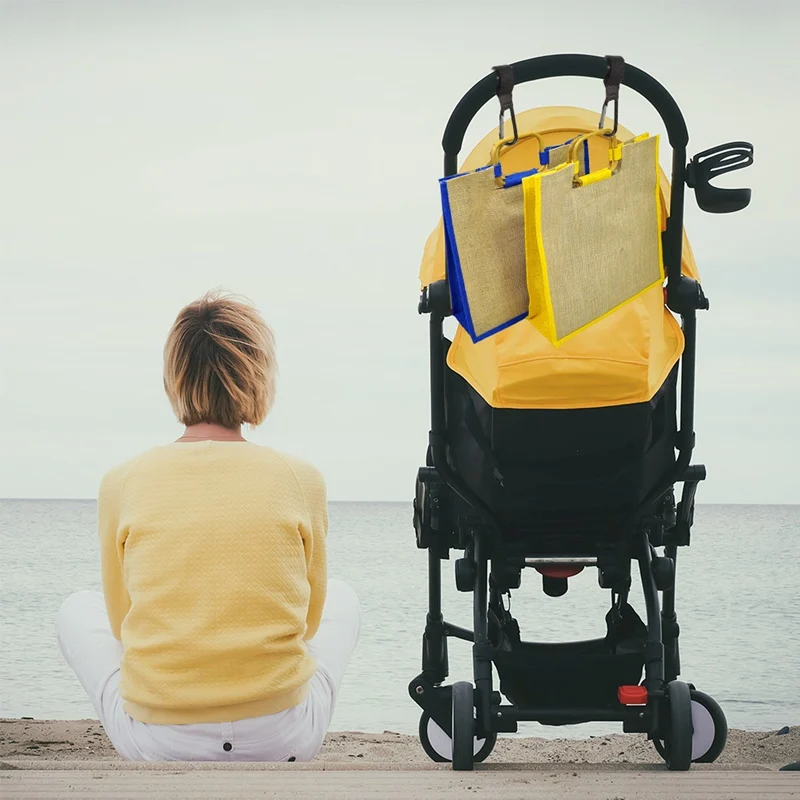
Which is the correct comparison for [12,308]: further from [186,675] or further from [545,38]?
[545,38]

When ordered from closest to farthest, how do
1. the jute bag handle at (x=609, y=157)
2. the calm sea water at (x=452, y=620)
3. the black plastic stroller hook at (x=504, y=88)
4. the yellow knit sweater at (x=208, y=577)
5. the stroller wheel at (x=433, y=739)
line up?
the yellow knit sweater at (x=208, y=577) < the jute bag handle at (x=609, y=157) < the black plastic stroller hook at (x=504, y=88) < the stroller wheel at (x=433, y=739) < the calm sea water at (x=452, y=620)

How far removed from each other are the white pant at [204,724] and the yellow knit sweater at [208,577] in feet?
0.09

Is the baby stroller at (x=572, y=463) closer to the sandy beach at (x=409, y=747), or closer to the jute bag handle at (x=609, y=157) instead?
the jute bag handle at (x=609, y=157)

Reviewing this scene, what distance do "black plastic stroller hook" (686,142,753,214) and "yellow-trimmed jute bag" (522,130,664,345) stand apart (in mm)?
81

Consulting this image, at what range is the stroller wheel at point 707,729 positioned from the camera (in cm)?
221

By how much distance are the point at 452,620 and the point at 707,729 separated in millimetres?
7537

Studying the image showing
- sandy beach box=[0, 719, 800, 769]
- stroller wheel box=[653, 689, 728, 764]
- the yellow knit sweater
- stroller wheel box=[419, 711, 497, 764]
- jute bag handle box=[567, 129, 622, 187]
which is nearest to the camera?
the yellow knit sweater

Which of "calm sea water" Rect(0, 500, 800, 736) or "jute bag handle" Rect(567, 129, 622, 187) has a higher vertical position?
"jute bag handle" Rect(567, 129, 622, 187)

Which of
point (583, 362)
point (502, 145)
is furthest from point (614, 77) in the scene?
point (583, 362)

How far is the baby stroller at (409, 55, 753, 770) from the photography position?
6.24 ft

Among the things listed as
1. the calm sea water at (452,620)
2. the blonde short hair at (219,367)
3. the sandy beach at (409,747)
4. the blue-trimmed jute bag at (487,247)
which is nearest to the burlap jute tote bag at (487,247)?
the blue-trimmed jute bag at (487,247)

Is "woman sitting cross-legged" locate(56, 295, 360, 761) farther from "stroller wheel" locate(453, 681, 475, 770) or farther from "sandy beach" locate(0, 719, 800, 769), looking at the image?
"sandy beach" locate(0, 719, 800, 769)

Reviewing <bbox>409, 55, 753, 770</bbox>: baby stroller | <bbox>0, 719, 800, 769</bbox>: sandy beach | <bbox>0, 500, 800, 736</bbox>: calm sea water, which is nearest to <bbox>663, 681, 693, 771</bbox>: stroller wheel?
<bbox>409, 55, 753, 770</bbox>: baby stroller

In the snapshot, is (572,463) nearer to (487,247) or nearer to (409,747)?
(487,247)
